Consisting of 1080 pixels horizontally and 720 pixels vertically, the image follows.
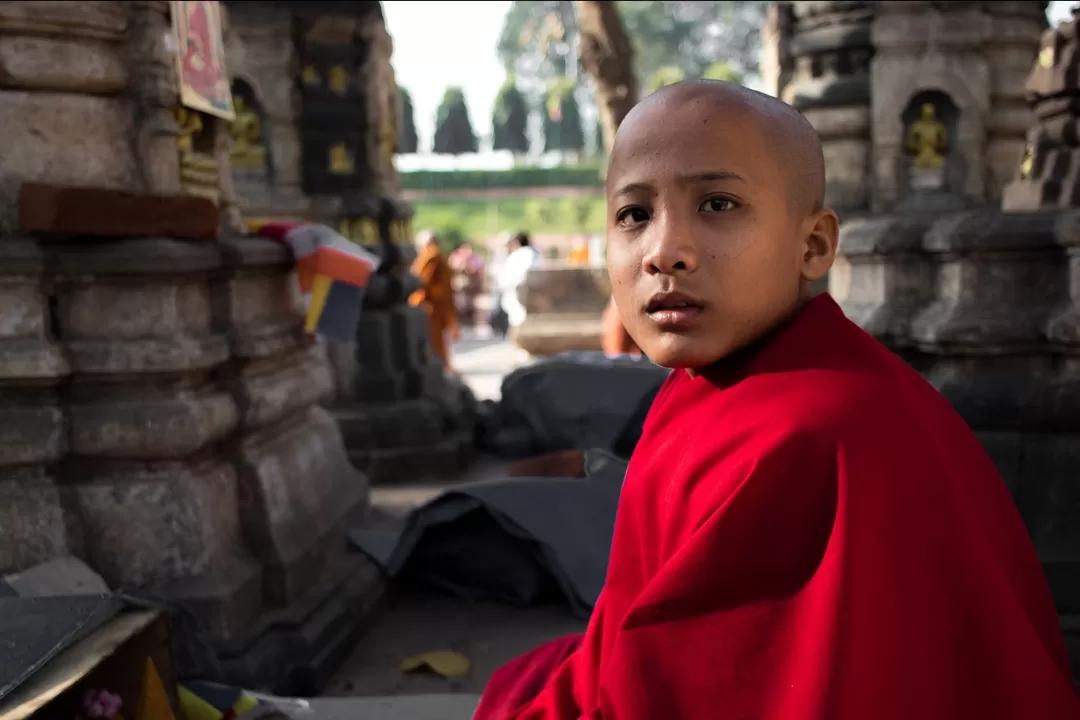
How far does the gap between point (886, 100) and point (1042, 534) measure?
5740 mm

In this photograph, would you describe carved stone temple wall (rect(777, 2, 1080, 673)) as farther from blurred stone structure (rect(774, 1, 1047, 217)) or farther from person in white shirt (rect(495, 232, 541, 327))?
person in white shirt (rect(495, 232, 541, 327))

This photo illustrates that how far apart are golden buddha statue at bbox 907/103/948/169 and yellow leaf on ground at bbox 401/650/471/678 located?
6255 mm

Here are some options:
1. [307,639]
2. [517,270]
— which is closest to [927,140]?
[517,270]

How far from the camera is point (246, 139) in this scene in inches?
220

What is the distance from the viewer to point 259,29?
552cm

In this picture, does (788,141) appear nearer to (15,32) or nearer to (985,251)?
(985,251)

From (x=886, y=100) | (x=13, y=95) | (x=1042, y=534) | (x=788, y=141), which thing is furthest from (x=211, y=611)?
(x=886, y=100)

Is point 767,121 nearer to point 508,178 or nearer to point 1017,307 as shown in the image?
point 1017,307

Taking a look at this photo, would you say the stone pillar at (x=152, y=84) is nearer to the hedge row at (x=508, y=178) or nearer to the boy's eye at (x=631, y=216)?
the boy's eye at (x=631, y=216)

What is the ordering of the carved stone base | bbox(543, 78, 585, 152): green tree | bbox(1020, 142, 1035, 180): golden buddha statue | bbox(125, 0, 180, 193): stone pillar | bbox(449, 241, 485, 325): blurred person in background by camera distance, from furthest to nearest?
1. bbox(543, 78, 585, 152): green tree
2. bbox(449, 241, 485, 325): blurred person in background
3. bbox(1020, 142, 1035, 180): golden buddha statue
4. bbox(125, 0, 180, 193): stone pillar
5. the carved stone base

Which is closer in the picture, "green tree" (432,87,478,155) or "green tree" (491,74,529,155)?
"green tree" (491,74,529,155)

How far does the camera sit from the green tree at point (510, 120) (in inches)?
1361

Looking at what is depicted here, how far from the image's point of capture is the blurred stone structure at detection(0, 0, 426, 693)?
2.41 metres

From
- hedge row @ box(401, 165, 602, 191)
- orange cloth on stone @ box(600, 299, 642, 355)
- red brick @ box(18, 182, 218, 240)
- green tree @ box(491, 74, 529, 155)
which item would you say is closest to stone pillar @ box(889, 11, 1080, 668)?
red brick @ box(18, 182, 218, 240)
